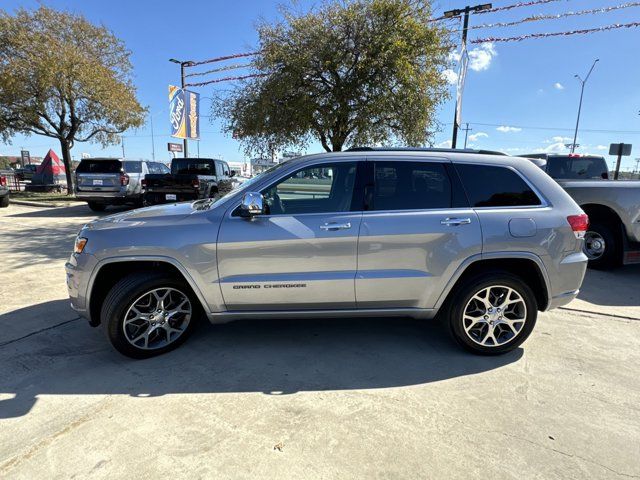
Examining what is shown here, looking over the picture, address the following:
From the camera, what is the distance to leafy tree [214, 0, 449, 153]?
10852 mm

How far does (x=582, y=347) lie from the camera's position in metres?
3.88

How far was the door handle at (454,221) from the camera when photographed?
338 cm

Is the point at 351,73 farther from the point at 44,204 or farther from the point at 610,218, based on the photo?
the point at 44,204

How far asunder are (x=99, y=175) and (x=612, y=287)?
43.1ft

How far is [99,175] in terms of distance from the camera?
40.8 feet

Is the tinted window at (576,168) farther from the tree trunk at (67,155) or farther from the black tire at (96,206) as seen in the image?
the tree trunk at (67,155)

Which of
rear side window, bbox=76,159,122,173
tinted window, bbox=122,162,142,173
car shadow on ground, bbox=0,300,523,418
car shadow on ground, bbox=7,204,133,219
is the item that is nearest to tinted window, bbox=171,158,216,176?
tinted window, bbox=122,162,142,173

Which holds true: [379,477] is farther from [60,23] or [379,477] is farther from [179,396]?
[60,23]

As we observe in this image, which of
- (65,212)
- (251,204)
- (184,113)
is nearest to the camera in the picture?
(251,204)

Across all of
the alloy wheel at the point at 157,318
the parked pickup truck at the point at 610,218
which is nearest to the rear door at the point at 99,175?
the alloy wheel at the point at 157,318

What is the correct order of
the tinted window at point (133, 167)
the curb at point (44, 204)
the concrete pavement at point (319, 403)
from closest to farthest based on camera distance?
the concrete pavement at point (319, 403), the tinted window at point (133, 167), the curb at point (44, 204)

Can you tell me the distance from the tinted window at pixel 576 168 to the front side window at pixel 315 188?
6.96 meters

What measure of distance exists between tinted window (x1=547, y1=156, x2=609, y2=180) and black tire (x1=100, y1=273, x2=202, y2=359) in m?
8.37

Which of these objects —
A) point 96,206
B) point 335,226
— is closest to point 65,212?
point 96,206
